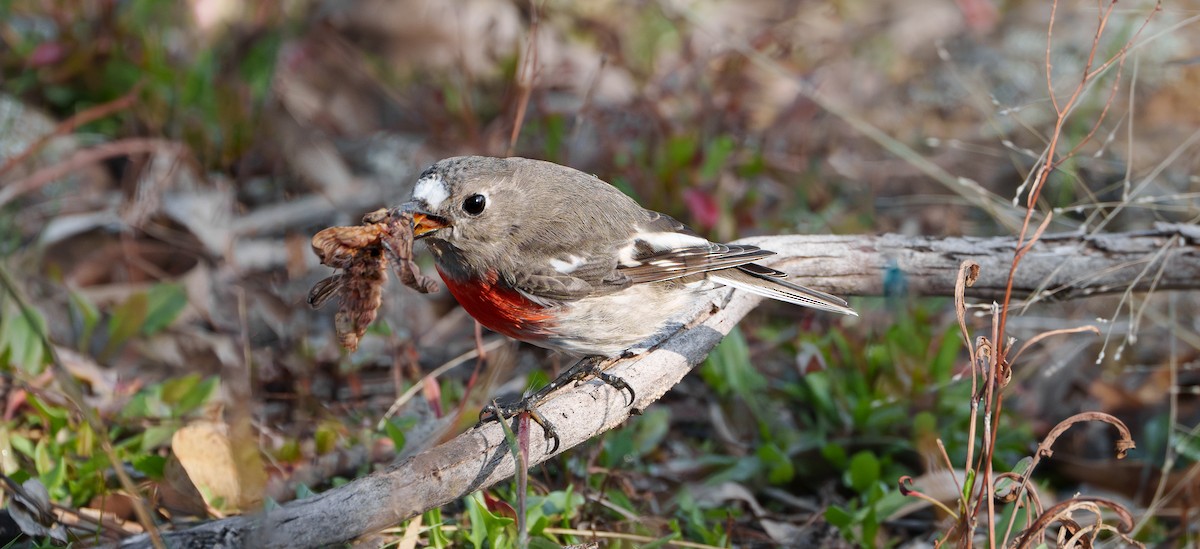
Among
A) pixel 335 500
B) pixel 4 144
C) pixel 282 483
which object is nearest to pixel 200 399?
pixel 282 483

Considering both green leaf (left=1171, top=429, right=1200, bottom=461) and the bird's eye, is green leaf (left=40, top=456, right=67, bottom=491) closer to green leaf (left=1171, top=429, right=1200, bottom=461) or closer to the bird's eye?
the bird's eye

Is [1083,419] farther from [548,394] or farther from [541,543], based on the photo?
[548,394]

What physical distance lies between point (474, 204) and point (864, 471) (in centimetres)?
183

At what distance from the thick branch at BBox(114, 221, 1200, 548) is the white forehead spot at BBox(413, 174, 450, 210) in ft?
2.46

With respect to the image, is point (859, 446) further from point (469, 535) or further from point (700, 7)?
point (700, 7)

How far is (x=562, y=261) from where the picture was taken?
3.43 meters

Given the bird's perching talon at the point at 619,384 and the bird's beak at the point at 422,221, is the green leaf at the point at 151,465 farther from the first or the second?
the bird's perching talon at the point at 619,384

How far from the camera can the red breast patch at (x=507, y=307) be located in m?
3.31

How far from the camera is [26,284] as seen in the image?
474 centimetres

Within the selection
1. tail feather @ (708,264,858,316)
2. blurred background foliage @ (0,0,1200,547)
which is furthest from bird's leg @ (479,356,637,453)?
tail feather @ (708,264,858,316)

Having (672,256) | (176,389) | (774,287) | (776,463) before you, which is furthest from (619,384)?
(176,389)

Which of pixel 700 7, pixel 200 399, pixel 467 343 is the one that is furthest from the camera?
pixel 700 7

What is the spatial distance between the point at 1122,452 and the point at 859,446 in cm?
152

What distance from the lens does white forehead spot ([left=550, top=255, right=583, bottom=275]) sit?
341cm
